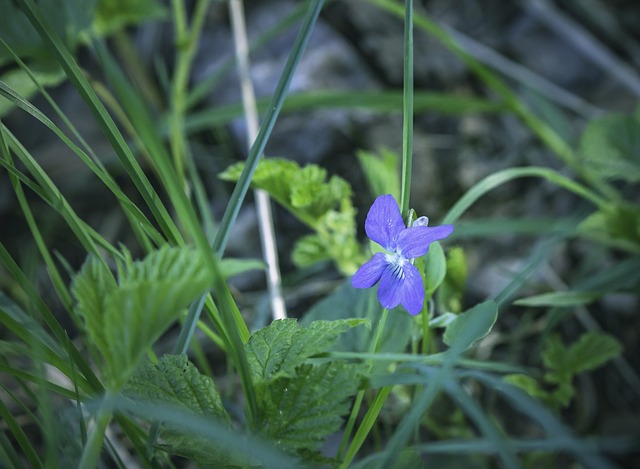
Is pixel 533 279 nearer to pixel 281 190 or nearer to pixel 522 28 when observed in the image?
pixel 281 190

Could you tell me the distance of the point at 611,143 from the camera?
5.93ft

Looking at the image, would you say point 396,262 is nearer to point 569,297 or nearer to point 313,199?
point 313,199

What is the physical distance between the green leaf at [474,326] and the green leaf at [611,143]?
2.94 ft

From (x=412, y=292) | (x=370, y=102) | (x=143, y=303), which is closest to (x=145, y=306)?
(x=143, y=303)

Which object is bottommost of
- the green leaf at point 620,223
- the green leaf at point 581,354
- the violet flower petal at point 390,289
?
Result: the violet flower petal at point 390,289

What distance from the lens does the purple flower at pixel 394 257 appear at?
3.18ft

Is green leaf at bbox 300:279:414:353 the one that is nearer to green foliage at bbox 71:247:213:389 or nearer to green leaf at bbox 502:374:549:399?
green leaf at bbox 502:374:549:399

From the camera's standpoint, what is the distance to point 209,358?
6.08ft

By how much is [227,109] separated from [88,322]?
1.20 meters

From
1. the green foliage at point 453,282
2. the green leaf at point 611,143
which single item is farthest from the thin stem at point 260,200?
the green leaf at point 611,143

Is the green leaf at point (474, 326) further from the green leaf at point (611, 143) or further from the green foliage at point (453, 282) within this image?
the green leaf at point (611, 143)

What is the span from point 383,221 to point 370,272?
8 cm

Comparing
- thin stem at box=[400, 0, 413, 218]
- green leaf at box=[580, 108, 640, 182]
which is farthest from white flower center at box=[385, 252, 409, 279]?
green leaf at box=[580, 108, 640, 182]

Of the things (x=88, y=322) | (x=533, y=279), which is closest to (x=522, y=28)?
(x=533, y=279)
